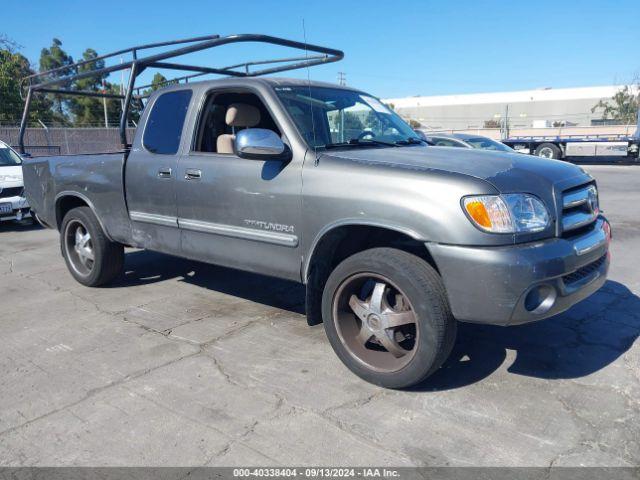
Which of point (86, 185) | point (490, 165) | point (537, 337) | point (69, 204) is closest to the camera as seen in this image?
point (490, 165)

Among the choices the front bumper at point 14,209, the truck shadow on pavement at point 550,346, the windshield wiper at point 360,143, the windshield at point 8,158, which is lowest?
the truck shadow on pavement at point 550,346

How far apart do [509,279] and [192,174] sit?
2.59 metres

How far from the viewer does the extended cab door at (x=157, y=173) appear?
4.48 meters

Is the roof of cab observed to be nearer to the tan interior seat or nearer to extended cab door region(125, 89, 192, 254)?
extended cab door region(125, 89, 192, 254)

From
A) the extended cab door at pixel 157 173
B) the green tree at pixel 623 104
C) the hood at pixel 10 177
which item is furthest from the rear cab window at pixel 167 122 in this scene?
the green tree at pixel 623 104

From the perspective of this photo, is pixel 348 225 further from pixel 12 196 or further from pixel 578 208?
pixel 12 196

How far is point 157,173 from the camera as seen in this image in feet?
14.9

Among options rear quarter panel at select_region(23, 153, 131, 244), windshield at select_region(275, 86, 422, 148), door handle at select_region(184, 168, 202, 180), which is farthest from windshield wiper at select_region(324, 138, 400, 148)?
rear quarter panel at select_region(23, 153, 131, 244)

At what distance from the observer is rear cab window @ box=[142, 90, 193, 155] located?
4.50 meters

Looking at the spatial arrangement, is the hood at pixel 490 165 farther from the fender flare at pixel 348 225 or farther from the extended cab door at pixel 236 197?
the extended cab door at pixel 236 197

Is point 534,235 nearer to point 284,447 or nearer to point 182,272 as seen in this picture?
point 284,447

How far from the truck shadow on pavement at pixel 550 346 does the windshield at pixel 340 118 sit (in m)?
1.70

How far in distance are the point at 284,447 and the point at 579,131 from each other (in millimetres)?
29127

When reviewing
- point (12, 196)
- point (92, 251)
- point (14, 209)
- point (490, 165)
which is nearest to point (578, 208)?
point (490, 165)
